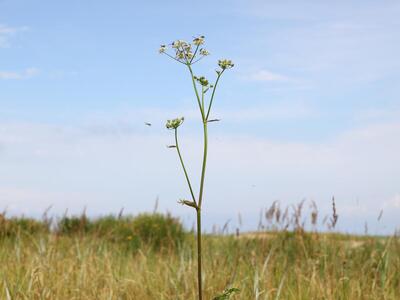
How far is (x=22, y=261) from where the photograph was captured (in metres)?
5.87

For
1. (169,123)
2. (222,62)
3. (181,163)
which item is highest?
(222,62)

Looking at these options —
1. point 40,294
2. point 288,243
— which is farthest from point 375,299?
point 288,243

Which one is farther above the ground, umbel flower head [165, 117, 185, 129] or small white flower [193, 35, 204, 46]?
small white flower [193, 35, 204, 46]

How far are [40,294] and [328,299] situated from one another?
203cm

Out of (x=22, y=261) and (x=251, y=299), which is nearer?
(x=251, y=299)

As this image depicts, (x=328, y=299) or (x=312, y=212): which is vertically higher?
(x=312, y=212)

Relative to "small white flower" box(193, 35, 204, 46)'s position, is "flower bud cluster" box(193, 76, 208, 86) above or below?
below

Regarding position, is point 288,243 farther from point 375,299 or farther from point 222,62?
point 222,62

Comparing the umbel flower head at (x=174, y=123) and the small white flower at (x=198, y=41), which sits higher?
the small white flower at (x=198, y=41)

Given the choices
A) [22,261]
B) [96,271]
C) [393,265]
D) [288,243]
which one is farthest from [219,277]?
[288,243]

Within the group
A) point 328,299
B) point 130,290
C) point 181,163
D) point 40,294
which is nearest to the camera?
point 181,163

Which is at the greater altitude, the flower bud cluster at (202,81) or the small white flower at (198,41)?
the small white flower at (198,41)

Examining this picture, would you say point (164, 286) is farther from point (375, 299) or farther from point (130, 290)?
point (375, 299)

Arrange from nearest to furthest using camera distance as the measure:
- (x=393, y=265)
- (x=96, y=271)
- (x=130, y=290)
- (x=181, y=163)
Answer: (x=181, y=163)
(x=130, y=290)
(x=96, y=271)
(x=393, y=265)
